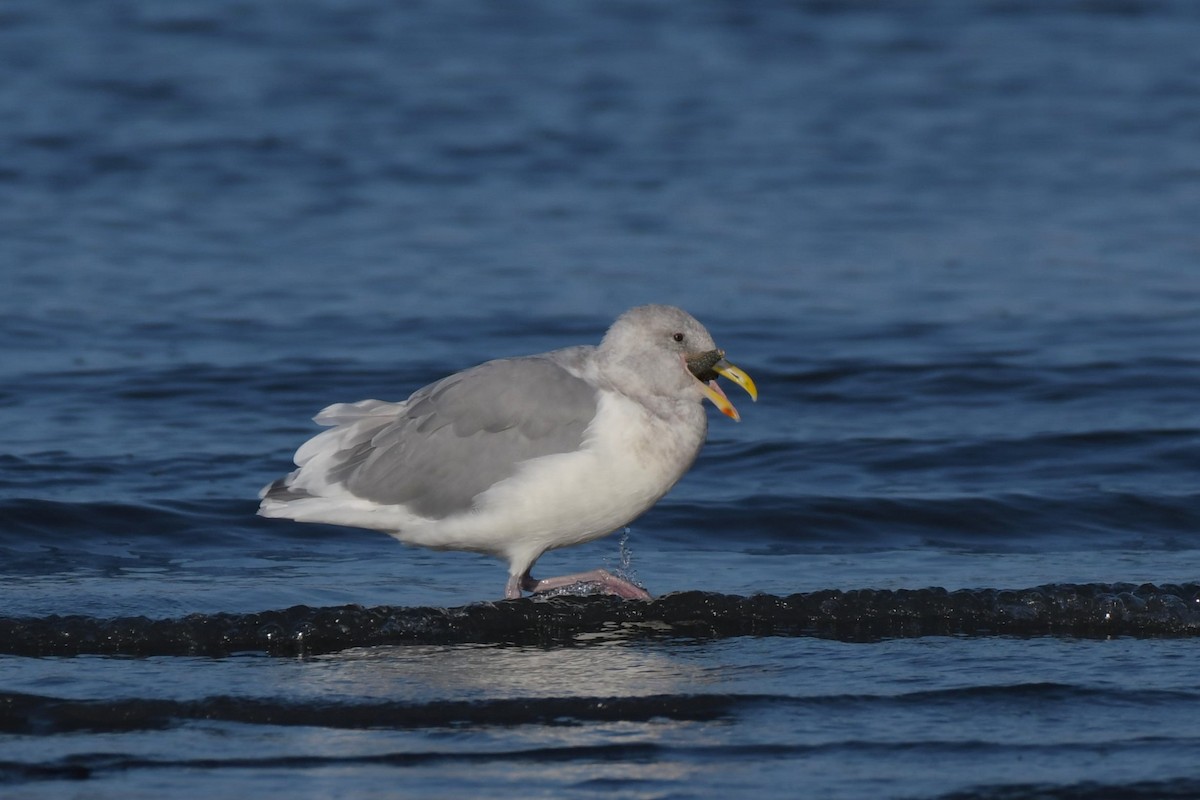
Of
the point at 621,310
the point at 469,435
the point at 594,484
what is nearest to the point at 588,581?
the point at 594,484

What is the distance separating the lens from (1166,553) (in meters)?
8.20

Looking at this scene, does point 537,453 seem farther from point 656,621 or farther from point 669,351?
point 656,621

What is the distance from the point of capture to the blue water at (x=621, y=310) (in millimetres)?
5684

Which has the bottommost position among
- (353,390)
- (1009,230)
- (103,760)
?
(103,760)

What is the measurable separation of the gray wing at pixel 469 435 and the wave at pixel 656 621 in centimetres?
49

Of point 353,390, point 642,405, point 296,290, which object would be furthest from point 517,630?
point 296,290

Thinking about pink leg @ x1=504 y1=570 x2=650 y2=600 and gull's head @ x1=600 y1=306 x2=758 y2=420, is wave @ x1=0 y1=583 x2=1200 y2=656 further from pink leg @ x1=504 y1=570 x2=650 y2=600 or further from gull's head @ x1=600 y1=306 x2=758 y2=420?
gull's head @ x1=600 y1=306 x2=758 y2=420

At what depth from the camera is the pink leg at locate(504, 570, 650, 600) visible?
7.25m

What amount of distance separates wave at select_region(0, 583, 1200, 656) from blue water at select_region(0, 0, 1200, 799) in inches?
6.3

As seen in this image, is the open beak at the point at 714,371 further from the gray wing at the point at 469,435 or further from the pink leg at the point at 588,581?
the pink leg at the point at 588,581

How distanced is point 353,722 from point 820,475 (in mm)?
4376

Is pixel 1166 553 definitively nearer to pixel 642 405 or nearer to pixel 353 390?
pixel 642 405

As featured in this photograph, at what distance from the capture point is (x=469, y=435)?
7176mm

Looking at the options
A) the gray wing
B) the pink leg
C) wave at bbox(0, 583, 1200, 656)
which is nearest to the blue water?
wave at bbox(0, 583, 1200, 656)
